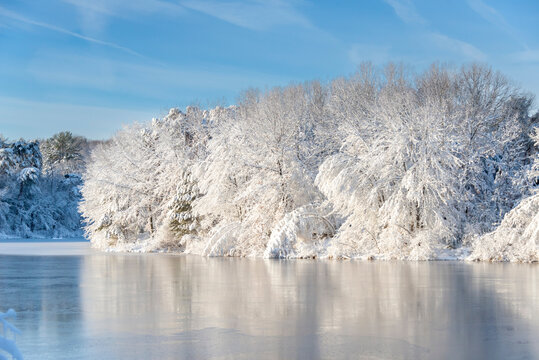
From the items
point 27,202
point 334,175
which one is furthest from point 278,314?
point 27,202

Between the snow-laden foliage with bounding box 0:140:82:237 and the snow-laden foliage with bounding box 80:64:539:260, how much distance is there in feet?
59.6

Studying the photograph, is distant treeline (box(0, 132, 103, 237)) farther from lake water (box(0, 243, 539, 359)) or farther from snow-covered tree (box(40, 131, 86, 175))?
lake water (box(0, 243, 539, 359))

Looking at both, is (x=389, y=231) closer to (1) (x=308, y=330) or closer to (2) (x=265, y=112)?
(2) (x=265, y=112)

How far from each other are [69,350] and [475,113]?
3179 cm

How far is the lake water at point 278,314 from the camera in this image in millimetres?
7984

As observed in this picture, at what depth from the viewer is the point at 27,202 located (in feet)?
191

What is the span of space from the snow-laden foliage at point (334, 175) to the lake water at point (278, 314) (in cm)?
722

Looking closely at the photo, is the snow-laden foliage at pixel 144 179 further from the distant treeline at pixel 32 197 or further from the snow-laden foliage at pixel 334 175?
the distant treeline at pixel 32 197

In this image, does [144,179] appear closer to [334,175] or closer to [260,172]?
[260,172]

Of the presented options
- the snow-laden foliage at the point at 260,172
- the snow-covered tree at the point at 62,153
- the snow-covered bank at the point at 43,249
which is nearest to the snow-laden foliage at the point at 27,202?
the snow-covered tree at the point at 62,153

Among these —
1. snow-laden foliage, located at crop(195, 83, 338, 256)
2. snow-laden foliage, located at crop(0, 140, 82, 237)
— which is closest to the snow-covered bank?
snow-laden foliage, located at crop(195, 83, 338, 256)

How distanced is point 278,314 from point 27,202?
174ft

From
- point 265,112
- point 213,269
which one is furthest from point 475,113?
point 213,269

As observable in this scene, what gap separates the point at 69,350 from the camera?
805 centimetres
